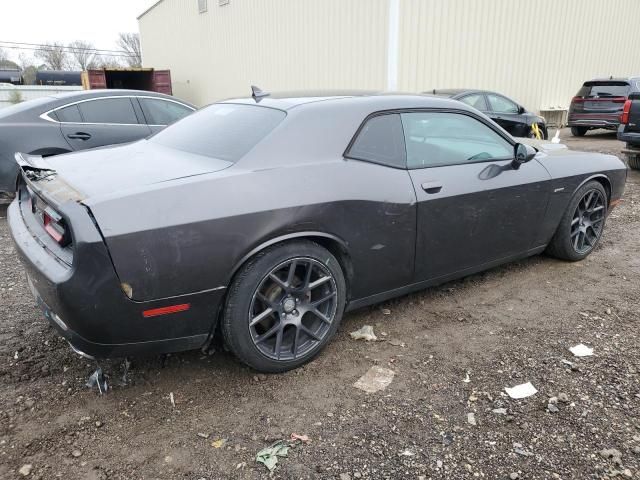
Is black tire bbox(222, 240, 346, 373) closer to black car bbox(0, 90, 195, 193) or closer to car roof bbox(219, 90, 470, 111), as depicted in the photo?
car roof bbox(219, 90, 470, 111)

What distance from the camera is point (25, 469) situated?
211 centimetres

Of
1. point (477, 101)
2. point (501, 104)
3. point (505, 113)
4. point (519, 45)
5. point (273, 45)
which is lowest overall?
point (505, 113)

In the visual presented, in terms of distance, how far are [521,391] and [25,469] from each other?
2.37 m

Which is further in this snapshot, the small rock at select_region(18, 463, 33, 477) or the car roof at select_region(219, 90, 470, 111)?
the car roof at select_region(219, 90, 470, 111)

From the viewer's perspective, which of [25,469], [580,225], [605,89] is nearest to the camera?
[25,469]

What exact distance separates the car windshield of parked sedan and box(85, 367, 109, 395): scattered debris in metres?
1.34

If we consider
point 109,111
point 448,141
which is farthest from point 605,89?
point 109,111

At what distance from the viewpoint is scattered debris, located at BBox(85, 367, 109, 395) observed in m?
2.64

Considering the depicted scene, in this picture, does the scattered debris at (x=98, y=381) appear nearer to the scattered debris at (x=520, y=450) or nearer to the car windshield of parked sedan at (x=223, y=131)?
the car windshield of parked sedan at (x=223, y=131)

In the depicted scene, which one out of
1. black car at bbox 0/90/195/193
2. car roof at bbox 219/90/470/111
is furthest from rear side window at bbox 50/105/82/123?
car roof at bbox 219/90/470/111

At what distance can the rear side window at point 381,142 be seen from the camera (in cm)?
300

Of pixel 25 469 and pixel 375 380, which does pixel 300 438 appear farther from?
pixel 25 469

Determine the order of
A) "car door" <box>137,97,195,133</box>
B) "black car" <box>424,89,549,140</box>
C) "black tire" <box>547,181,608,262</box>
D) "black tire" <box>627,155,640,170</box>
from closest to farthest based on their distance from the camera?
"black tire" <box>547,181,608,262</box> → "car door" <box>137,97,195,133</box> → "black tire" <box>627,155,640,170</box> → "black car" <box>424,89,549,140</box>

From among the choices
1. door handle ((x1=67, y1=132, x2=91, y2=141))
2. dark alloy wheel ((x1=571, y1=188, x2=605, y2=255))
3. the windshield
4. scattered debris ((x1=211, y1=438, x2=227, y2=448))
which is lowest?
scattered debris ((x1=211, y1=438, x2=227, y2=448))
